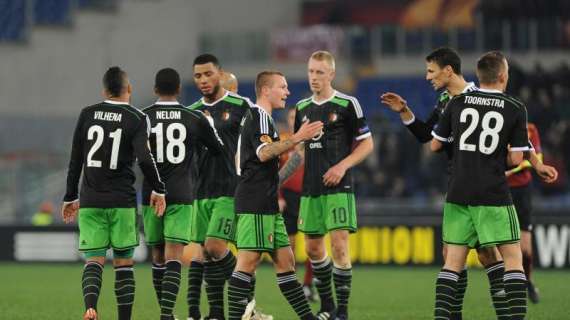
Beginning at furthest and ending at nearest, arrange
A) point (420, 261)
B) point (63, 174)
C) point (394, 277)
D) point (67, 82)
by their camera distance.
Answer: point (67, 82), point (63, 174), point (420, 261), point (394, 277)

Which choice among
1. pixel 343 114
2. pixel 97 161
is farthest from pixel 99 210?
pixel 343 114

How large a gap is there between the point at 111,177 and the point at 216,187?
1.34m

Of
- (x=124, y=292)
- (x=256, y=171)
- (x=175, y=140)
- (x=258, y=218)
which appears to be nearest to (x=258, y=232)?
(x=258, y=218)

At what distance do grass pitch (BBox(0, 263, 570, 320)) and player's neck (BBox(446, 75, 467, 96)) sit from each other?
288cm

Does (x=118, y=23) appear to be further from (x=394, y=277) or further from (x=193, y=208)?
(x=193, y=208)

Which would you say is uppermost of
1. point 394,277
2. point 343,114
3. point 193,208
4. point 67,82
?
point 67,82

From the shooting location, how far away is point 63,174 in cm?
2477

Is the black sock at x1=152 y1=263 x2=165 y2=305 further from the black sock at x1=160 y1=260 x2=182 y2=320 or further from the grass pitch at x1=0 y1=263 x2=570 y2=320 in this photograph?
the grass pitch at x1=0 y1=263 x2=570 y2=320

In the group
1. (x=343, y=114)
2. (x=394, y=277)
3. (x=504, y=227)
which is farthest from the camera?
(x=394, y=277)

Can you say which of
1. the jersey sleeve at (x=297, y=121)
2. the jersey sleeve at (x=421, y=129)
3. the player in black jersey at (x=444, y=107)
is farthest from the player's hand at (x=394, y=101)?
the jersey sleeve at (x=297, y=121)

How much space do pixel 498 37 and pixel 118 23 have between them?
32.9 ft

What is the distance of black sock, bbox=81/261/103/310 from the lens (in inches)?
373

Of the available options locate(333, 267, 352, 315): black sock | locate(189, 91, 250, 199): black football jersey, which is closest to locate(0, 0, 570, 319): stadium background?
locate(189, 91, 250, 199): black football jersey

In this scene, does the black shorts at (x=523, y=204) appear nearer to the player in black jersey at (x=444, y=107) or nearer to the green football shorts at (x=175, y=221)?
the player in black jersey at (x=444, y=107)
